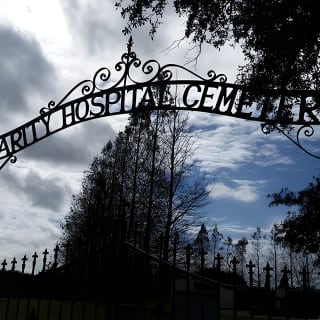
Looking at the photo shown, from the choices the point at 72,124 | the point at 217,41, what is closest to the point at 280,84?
the point at 217,41

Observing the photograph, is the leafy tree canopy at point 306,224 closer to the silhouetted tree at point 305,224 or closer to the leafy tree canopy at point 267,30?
the silhouetted tree at point 305,224

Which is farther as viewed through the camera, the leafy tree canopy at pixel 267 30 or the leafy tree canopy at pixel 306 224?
the leafy tree canopy at pixel 306 224

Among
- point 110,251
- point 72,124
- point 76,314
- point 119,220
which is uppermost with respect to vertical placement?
point 72,124

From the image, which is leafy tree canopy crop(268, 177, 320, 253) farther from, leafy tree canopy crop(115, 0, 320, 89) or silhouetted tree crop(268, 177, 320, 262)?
leafy tree canopy crop(115, 0, 320, 89)

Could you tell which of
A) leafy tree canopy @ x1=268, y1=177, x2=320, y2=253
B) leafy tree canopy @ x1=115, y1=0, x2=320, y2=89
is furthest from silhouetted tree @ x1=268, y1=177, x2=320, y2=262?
leafy tree canopy @ x1=115, y1=0, x2=320, y2=89

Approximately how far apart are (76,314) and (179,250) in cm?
1290

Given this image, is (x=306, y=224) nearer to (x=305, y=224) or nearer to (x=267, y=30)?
(x=305, y=224)

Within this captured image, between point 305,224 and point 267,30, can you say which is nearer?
point 267,30

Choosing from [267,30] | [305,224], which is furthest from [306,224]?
[267,30]

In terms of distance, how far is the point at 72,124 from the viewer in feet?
21.5

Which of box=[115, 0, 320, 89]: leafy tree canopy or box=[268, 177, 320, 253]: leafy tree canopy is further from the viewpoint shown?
box=[268, 177, 320, 253]: leafy tree canopy

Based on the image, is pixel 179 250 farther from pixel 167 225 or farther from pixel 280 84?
pixel 280 84

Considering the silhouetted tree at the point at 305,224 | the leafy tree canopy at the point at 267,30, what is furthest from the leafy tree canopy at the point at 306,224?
the leafy tree canopy at the point at 267,30

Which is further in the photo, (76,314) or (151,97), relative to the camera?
(76,314)
